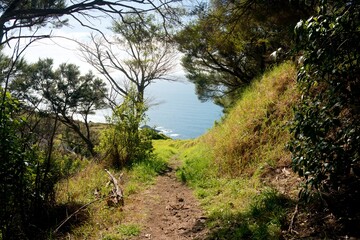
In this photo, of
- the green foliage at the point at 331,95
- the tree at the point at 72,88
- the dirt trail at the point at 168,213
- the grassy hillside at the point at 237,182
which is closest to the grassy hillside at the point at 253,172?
the grassy hillside at the point at 237,182

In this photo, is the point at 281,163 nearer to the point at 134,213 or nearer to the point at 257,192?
the point at 257,192

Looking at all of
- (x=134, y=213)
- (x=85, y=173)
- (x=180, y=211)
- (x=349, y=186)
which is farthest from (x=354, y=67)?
(x=85, y=173)

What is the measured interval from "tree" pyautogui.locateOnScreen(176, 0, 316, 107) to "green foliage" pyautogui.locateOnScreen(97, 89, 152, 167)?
267 cm

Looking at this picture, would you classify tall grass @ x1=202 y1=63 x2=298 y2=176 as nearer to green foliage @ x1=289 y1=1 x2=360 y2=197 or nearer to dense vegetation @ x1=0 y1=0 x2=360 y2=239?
dense vegetation @ x1=0 y1=0 x2=360 y2=239

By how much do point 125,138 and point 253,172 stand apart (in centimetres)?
452

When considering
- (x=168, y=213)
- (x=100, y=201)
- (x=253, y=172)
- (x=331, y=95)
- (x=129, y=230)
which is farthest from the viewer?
(x=253, y=172)

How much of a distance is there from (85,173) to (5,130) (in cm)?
419

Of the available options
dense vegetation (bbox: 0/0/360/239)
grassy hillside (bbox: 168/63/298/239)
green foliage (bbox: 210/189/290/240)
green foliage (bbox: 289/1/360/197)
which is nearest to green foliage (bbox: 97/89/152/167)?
dense vegetation (bbox: 0/0/360/239)

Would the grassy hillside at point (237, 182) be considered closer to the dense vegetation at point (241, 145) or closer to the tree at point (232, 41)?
the dense vegetation at point (241, 145)

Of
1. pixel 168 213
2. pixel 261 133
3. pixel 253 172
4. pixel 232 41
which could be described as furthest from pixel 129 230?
pixel 232 41

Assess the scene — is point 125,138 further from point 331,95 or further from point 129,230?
point 331,95

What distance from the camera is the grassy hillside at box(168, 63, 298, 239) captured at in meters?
3.33

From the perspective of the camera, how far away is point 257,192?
4148 millimetres

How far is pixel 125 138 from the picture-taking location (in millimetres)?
8492
